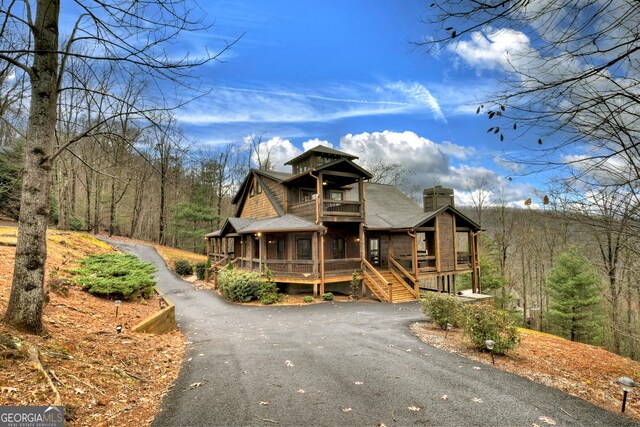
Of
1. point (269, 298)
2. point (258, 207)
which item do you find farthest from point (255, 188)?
point (269, 298)

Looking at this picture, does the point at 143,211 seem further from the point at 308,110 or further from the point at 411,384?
the point at 411,384

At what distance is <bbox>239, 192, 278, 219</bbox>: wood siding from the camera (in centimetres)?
2181

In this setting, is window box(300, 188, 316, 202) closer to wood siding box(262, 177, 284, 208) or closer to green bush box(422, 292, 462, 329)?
wood siding box(262, 177, 284, 208)

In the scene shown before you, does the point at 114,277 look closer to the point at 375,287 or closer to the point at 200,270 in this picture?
the point at 375,287

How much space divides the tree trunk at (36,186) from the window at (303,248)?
14.5 meters

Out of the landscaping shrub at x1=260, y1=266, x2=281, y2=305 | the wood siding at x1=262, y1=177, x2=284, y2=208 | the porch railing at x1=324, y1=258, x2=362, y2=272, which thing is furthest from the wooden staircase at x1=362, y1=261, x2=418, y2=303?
the wood siding at x1=262, y1=177, x2=284, y2=208

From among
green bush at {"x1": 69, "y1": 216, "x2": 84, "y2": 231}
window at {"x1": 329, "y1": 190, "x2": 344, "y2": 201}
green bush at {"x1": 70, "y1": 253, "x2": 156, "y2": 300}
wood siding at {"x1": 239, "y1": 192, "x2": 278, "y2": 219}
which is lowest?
green bush at {"x1": 70, "y1": 253, "x2": 156, "y2": 300}

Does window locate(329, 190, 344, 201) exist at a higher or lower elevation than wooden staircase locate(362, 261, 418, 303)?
higher

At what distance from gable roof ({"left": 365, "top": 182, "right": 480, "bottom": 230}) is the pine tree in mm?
6306

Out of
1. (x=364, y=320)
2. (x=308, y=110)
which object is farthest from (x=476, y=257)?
(x=308, y=110)

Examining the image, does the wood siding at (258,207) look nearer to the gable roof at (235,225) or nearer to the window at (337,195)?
the gable roof at (235,225)

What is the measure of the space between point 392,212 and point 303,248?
25.1 feet

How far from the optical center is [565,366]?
7.11 metres

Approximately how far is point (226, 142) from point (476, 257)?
112ft
